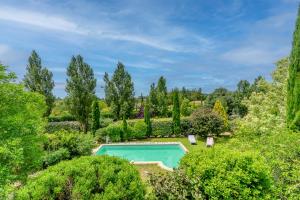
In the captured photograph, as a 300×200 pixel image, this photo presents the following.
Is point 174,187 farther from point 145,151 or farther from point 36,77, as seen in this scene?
point 36,77

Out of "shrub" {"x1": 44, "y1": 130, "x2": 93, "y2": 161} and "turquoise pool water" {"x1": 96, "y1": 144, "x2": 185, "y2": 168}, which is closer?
"shrub" {"x1": 44, "y1": 130, "x2": 93, "y2": 161}

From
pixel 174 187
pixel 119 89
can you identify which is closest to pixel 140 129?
pixel 119 89

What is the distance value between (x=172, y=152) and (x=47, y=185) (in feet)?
57.2

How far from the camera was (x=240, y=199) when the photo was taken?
608 centimetres

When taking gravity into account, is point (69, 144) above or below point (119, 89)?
below

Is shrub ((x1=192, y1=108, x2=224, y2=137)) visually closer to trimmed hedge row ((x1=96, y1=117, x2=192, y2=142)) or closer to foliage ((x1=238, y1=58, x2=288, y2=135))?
trimmed hedge row ((x1=96, y1=117, x2=192, y2=142))

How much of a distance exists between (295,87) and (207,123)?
42.1ft

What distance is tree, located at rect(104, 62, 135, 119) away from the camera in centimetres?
3203

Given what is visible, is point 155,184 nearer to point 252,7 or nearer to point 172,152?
point 252,7

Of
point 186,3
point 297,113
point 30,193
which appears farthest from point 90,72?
point 30,193

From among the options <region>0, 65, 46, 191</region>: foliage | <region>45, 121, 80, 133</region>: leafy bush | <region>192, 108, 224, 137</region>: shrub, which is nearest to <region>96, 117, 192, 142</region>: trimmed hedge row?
<region>192, 108, 224, 137</region>: shrub

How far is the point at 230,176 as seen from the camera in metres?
6.07

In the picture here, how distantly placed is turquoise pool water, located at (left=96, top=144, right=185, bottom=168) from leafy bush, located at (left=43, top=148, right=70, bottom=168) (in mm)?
6167

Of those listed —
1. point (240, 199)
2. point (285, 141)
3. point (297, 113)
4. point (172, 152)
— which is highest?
point (297, 113)
